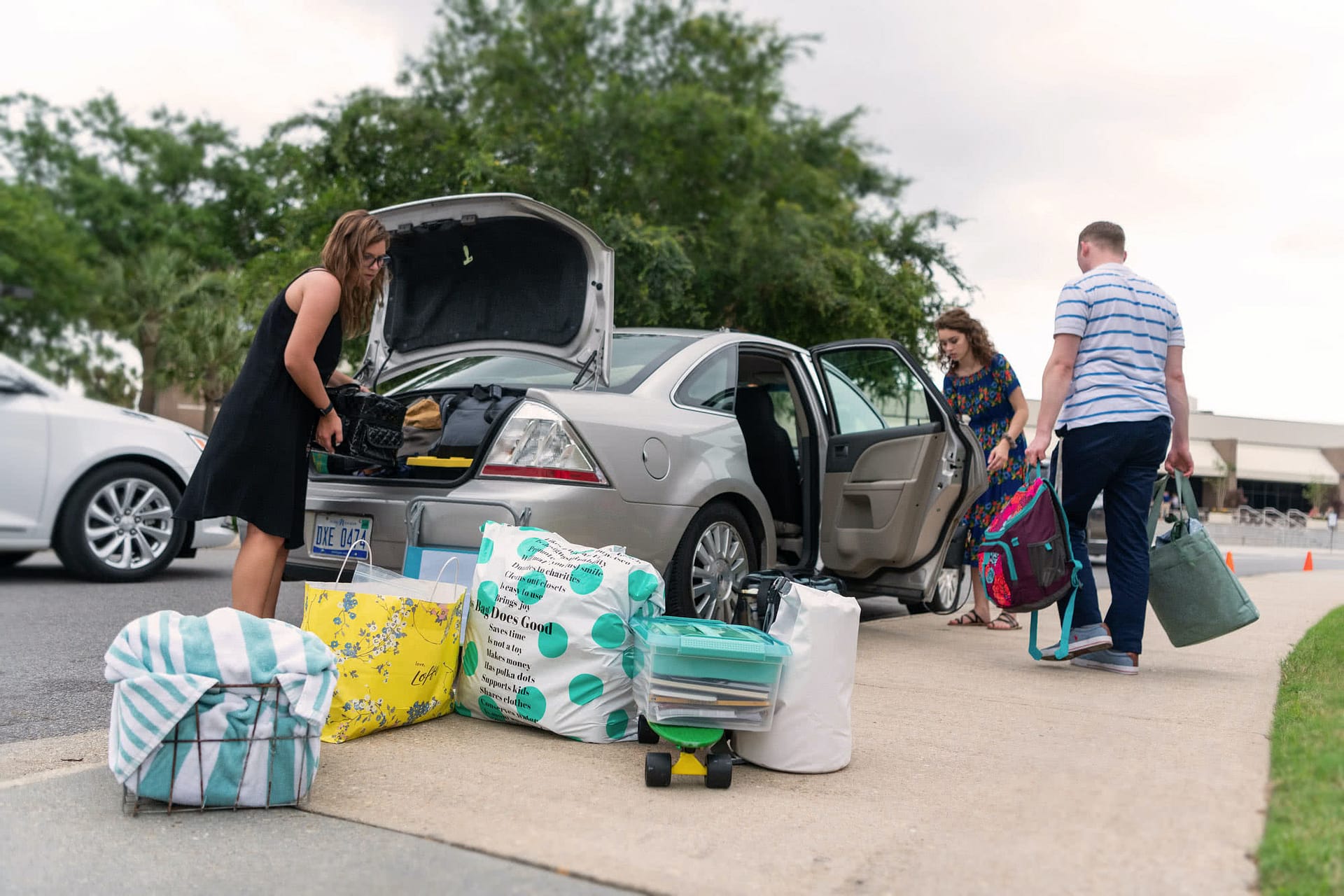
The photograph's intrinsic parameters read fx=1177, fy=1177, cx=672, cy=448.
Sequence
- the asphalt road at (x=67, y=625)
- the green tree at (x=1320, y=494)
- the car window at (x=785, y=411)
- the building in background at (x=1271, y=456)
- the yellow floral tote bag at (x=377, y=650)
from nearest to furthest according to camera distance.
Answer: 1. the yellow floral tote bag at (x=377, y=650)
2. the asphalt road at (x=67, y=625)
3. the car window at (x=785, y=411)
4. the green tree at (x=1320, y=494)
5. the building in background at (x=1271, y=456)

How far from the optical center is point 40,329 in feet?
111

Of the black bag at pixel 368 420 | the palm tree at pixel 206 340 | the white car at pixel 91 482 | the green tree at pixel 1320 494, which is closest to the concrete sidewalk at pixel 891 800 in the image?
the black bag at pixel 368 420

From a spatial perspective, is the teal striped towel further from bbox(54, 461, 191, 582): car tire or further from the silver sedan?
bbox(54, 461, 191, 582): car tire

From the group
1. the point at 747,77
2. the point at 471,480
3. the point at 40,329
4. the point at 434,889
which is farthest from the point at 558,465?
the point at 40,329

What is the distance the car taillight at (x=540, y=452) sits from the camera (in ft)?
13.6

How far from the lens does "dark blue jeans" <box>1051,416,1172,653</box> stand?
16.2ft

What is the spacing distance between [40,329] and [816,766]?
1422 inches

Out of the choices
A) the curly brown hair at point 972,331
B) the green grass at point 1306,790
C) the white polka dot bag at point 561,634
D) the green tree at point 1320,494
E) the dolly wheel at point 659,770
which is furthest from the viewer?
the green tree at point 1320,494

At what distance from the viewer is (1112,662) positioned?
5059 millimetres

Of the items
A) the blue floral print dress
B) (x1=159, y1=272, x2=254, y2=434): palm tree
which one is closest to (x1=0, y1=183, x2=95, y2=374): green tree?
(x1=159, y1=272, x2=254, y2=434): palm tree

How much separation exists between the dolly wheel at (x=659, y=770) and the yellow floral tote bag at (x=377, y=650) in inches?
34.7

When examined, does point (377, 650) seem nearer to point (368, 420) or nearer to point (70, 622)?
point (368, 420)

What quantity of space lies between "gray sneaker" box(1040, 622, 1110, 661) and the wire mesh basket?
3.36 m

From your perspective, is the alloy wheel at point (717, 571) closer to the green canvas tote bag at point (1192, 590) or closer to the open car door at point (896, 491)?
the open car door at point (896, 491)
